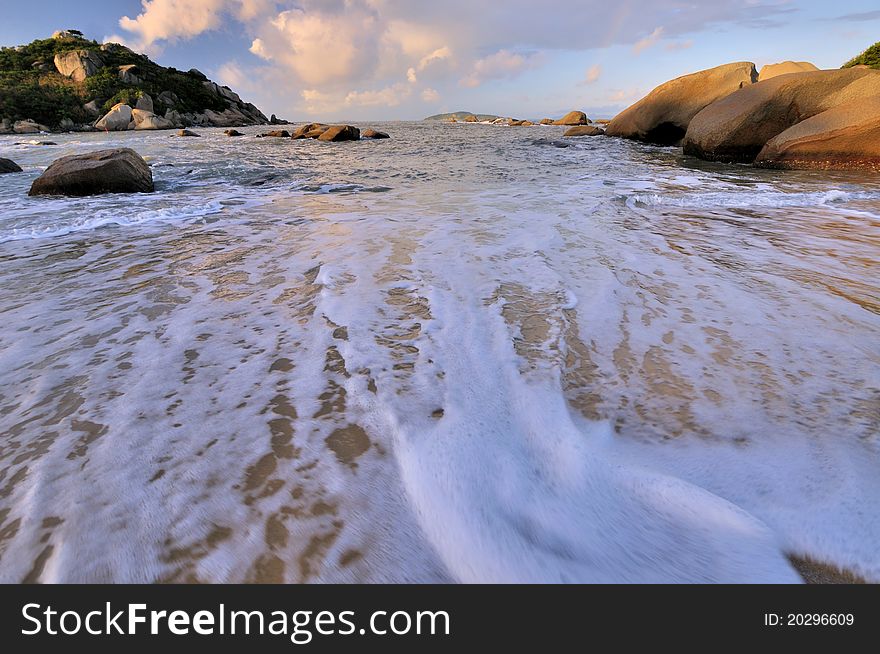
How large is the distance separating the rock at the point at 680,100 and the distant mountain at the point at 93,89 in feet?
142

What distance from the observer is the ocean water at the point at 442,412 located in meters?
1.14

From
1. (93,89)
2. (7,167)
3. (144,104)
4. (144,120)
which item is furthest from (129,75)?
(7,167)

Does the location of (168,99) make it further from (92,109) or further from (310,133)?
(310,133)

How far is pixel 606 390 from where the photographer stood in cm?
177

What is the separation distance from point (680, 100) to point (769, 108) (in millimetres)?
6256

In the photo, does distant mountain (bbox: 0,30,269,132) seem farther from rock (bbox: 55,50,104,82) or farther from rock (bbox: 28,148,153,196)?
rock (bbox: 28,148,153,196)

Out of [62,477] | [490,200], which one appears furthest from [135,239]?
[490,200]

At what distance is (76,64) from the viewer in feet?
167

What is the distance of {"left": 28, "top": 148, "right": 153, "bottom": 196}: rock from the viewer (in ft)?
23.3

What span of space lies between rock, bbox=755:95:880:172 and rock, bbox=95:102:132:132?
49.4 metres

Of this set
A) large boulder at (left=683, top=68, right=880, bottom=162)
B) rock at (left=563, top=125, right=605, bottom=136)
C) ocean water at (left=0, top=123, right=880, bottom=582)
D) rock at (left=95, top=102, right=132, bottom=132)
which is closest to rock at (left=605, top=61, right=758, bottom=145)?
large boulder at (left=683, top=68, right=880, bottom=162)

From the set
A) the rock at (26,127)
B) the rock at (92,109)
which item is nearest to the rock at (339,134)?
the rock at (26,127)

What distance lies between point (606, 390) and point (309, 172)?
978 cm

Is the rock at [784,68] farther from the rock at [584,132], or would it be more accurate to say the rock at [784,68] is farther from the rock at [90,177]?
the rock at [90,177]
